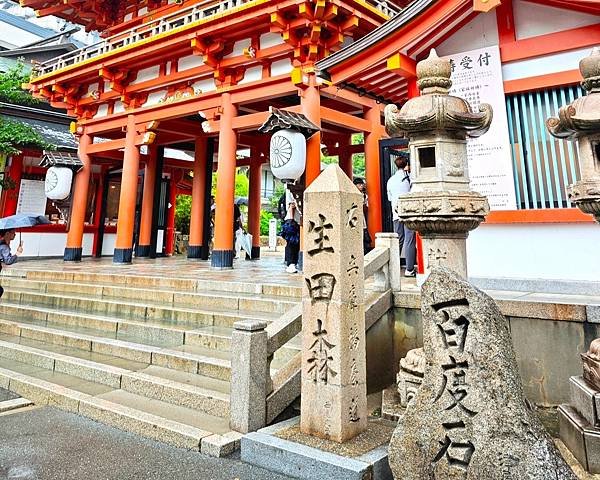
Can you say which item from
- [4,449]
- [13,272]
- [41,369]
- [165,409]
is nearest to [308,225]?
[165,409]

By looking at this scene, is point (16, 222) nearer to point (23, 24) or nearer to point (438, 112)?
point (438, 112)

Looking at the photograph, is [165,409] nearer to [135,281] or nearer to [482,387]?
[482,387]

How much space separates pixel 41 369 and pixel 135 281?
2.91 m

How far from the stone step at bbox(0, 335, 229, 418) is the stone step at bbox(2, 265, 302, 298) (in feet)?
6.88

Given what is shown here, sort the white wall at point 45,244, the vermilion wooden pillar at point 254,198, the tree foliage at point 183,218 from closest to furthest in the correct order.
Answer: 1. the vermilion wooden pillar at point 254,198
2. the white wall at point 45,244
3. the tree foliage at point 183,218

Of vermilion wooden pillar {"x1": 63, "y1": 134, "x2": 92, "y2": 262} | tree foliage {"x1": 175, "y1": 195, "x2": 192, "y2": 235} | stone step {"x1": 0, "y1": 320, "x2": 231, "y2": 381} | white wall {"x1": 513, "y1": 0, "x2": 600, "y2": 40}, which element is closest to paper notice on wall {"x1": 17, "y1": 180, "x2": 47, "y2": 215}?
vermilion wooden pillar {"x1": 63, "y1": 134, "x2": 92, "y2": 262}

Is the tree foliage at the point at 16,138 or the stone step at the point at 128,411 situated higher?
the tree foliage at the point at 16,138

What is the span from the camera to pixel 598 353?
286 centimetres

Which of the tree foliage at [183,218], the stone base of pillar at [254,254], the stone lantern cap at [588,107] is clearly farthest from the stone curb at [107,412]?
the tree foliage at [183,218]

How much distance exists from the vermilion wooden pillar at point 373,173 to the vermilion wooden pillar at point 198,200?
19.8 ft

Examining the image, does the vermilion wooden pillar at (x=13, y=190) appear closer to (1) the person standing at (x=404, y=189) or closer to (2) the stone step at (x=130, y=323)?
(2) the stone step at (x=130, y=323)

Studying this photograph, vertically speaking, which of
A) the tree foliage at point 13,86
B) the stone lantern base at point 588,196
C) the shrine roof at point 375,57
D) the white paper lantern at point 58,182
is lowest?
the stone lantern base at point 588,196

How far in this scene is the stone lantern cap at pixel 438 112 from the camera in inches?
145

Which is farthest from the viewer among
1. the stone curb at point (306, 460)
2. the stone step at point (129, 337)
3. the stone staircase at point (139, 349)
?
the stone step at point (129, 337)
